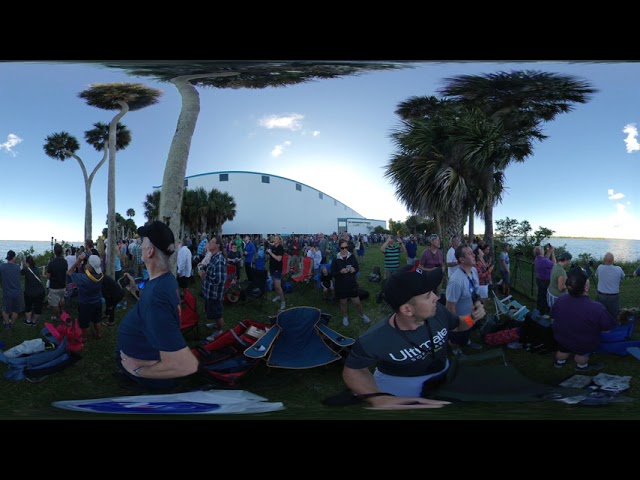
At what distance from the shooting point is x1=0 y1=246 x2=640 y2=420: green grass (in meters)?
2.36

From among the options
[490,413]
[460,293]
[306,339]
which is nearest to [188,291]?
[306,339]

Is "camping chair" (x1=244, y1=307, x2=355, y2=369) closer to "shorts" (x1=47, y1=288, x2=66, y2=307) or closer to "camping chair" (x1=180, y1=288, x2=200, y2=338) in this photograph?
"camping chair" (x1=180, y1=288, x2=200, y2=338)

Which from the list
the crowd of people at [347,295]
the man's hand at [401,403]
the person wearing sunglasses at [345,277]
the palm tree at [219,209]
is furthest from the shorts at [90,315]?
the man's hand at [401,403]

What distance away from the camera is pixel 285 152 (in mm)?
2420

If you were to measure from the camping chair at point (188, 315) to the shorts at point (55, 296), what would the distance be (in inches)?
28.8

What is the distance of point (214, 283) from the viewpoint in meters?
2.42

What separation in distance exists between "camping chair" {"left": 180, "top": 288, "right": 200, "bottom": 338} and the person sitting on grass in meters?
2.11

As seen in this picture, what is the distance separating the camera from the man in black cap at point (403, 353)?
2.34 meters

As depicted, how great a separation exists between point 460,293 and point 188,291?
1.62 metres

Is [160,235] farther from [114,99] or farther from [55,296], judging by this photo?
[114,99]

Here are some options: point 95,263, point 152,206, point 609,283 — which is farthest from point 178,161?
point 609,283

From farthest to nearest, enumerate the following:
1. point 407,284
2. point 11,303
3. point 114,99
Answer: point 114,99 < point 11,303 < point 407,284

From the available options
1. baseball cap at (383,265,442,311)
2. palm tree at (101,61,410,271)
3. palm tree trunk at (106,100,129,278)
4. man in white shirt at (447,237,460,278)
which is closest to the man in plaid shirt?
palm tree at (101,61,410,271)

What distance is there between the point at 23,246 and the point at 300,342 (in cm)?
175
